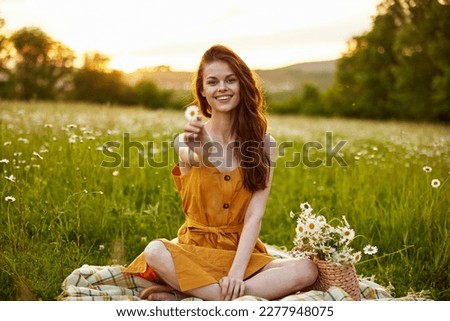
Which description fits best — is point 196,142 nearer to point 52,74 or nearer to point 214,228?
point 214,228

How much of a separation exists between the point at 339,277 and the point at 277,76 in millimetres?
21848

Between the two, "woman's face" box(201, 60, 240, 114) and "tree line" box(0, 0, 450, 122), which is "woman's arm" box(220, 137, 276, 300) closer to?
"woman's face" box(201, 60, 240, 114)

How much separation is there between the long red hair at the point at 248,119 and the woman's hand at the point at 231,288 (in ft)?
1.53

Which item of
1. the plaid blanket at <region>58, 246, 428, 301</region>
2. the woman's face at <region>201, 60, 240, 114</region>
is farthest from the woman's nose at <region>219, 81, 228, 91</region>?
the plaid blanket at <region>58, 246, 428, 301</region>

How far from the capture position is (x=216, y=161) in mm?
3100

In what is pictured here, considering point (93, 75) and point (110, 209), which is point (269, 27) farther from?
point (93, 75)

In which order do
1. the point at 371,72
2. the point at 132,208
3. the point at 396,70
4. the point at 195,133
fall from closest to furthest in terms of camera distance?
the point at 195,133
the point at 132,208
the point at 396,70
the point at 371,72

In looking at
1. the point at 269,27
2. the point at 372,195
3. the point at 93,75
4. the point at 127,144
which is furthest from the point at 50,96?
the point at 372,195

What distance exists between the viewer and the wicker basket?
9.80 feet

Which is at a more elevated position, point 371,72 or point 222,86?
point 371,72

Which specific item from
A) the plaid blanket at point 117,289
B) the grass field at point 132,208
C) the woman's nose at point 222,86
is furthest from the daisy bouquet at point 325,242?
the woman's nose at point 222,86

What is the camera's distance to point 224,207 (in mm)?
3078

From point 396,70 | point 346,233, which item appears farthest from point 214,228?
point 396,70
